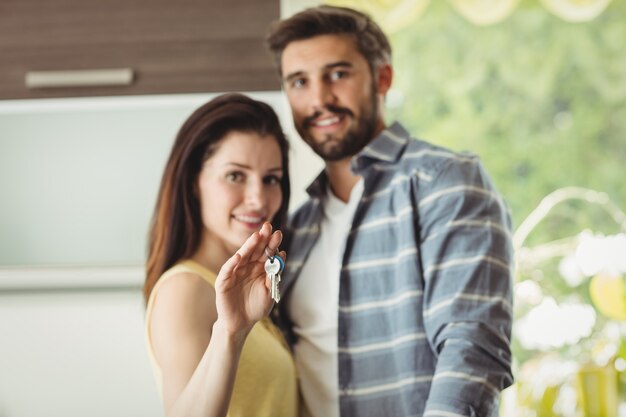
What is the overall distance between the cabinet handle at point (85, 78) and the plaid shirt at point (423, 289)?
0.68 meters

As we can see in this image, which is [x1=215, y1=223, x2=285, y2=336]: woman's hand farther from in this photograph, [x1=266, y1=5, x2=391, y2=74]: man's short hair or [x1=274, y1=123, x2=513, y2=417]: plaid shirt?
[x1=266, y1=5, x2=391, y2=74]: man's short hair

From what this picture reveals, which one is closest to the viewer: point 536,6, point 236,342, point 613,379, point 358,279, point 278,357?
point 236,342

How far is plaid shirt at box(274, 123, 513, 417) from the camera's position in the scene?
4.82 ft

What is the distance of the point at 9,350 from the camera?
2.22 m

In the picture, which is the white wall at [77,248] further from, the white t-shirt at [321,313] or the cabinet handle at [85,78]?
the white t-shirt at [321,313]

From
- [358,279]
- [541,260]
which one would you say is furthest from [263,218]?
[541,260]

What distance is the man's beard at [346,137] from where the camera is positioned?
176cm

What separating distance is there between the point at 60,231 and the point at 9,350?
1.10 feet

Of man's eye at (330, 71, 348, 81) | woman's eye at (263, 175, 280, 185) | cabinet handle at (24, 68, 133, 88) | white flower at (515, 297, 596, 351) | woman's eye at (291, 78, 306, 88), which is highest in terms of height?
cabinet handle at (24, 68, 133, 88)

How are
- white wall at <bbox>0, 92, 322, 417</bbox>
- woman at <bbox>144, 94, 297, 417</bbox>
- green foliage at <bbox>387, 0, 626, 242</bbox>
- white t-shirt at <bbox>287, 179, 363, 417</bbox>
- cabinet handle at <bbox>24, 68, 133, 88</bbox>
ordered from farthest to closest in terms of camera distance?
1. green foliage at <bbox>387, 0, 626, 242</bbox>
2. white wall at <bbox>0, 92, 322, 417</bbox>
3. cabinet handle at <bbox>24, 68, 133, 88</bbox>
4. white t-shirt at <bbox>287, 179, 363, 417</bbox>
5. woman at <bbox>144, 94, 297, 417</bbox>

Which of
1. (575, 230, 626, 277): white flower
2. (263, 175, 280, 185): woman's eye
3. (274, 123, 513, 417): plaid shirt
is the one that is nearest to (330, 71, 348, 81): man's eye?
(274, 123, 513, 417): plaid shirt

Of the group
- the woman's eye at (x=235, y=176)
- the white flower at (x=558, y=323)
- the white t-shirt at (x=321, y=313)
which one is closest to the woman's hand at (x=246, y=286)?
the woman's eye at (x=235, y=176)

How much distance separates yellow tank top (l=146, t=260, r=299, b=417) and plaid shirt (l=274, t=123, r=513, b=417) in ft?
0.41

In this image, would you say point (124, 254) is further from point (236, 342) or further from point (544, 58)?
point (544, 58)
